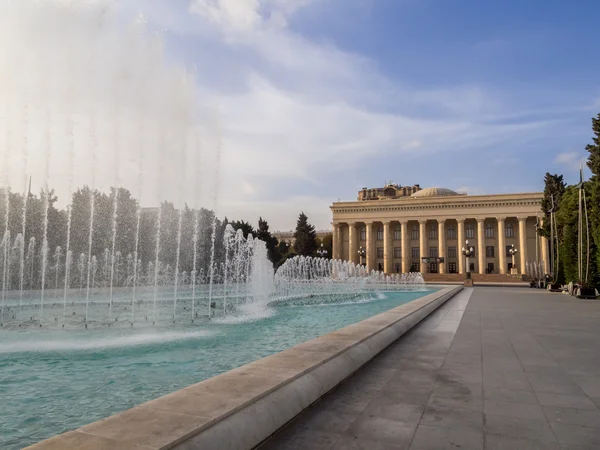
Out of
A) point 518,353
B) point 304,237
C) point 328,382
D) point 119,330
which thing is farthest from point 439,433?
point 304,237

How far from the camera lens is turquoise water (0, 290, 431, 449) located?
161 inches

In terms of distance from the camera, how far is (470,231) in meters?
67.3

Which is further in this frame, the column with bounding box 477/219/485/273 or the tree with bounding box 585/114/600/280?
the column with bounding box 477/219/485/273

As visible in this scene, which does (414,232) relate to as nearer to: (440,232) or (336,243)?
(440,232)

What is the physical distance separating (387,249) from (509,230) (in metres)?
18.5

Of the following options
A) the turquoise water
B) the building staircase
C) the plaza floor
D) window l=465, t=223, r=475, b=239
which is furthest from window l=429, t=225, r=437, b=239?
the plaza floor

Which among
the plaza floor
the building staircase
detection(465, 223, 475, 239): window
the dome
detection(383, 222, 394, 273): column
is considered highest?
the dome

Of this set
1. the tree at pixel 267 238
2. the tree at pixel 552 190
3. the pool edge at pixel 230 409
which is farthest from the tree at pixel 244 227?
the pool edge at pixel 230 409

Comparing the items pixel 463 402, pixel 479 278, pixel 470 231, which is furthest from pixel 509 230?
pixel 463 402

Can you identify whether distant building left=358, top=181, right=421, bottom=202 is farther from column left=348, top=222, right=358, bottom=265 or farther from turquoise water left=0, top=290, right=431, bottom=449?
turquoise water left=0, top=290, right=431, bottom=449

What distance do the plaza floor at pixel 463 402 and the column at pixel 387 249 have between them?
204 ft

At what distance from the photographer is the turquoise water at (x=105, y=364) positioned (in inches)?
161

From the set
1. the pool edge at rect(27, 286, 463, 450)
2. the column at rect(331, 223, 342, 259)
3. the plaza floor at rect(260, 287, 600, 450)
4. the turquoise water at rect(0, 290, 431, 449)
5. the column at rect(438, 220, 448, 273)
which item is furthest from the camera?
the column at rect(331, 223, 342, 259)

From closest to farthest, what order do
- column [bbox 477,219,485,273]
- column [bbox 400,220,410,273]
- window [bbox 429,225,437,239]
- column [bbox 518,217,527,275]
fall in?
column [bbox 518,217,527,275] → column [bbox 477,219,485,273] → column [bbox 400,220,410,273] → window [bbox 429,225,437,239]
